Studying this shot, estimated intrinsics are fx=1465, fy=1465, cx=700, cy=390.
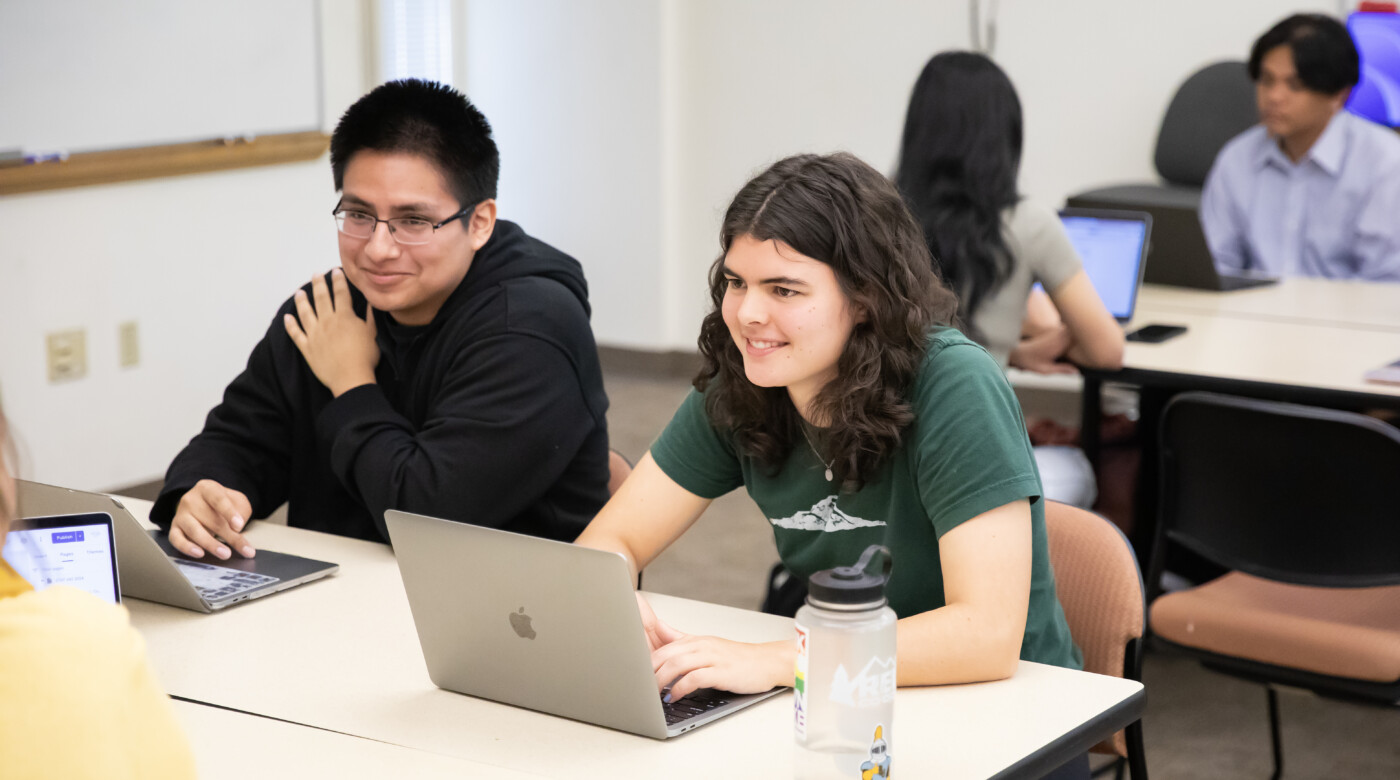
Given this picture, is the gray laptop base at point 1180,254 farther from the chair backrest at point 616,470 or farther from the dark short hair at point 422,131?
the dark short hair at point 422,131

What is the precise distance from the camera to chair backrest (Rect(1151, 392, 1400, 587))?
2.11 m

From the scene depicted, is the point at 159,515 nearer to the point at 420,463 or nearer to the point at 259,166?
the point at 420,463

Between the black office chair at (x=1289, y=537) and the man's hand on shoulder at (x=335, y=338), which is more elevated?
the man's hand on shoulder at (x=335, y=338)

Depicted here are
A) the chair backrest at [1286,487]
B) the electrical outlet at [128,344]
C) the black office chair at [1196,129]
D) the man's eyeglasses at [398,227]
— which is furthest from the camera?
the black office chair at [1196,129]

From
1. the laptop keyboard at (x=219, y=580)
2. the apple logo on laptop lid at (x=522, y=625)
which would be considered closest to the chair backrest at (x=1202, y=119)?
the laptop keyboard at (x=219, y=580)

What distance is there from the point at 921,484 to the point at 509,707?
467mm

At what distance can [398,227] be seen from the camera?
1.96 metres

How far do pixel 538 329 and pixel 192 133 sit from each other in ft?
8.40

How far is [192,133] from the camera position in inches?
162

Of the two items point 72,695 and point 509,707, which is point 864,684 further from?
point 72,695

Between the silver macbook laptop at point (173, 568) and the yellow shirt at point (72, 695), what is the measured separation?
786 mm

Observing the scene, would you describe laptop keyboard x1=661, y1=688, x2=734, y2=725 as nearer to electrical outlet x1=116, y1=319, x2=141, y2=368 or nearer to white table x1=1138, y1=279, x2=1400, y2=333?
white table x1=1138, y1=279, x2=1400, y2=333

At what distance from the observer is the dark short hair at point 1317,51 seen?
363cm

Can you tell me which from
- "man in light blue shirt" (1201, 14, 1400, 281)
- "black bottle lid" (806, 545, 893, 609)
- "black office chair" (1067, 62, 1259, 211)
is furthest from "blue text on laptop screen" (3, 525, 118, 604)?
"black office chair" (1067, 62, 1259, 211)
